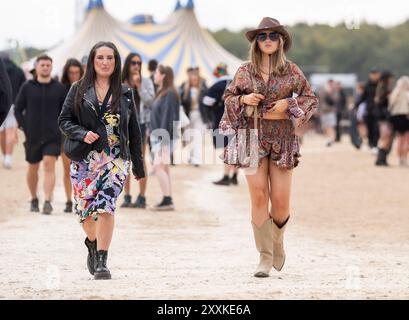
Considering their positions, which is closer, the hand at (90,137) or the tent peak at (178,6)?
the hand at (90,137)

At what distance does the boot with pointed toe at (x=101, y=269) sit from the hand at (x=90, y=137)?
2.72 feet

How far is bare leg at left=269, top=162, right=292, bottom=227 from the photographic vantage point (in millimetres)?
9203

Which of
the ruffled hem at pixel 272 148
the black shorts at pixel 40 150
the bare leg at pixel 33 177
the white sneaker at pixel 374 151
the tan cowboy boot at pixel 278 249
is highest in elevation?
the ruffled hem at pixel 272 148

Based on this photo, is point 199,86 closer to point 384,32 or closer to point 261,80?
point 261,80

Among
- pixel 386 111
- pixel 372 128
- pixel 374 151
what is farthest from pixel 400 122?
pixel 374 151

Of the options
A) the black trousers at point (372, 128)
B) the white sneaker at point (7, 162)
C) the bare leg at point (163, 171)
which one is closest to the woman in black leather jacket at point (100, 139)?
the bare leg at point (163, 171)

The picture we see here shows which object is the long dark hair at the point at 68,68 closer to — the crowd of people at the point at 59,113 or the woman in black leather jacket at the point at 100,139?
the crowd of people at the point at 59,113

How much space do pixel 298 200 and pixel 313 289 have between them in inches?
350

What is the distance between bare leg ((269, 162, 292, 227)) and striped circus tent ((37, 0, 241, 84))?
27.3 metres

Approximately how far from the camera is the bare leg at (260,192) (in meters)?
9.20

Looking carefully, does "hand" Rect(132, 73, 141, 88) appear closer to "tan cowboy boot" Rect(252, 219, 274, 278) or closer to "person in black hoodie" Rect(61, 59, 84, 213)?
Result: "person in black hoodie" Rect(61, 59, 84, 213)

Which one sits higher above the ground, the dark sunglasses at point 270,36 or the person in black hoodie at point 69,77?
the dark sunglasses at point 270,36

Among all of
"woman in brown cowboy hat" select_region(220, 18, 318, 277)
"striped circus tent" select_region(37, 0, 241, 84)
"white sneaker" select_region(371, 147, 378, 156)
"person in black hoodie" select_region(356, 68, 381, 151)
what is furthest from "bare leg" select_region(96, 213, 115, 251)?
"striped circus tent" select_region(37, 0, 241, 84)

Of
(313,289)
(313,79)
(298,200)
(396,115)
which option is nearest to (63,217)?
(298,200)
